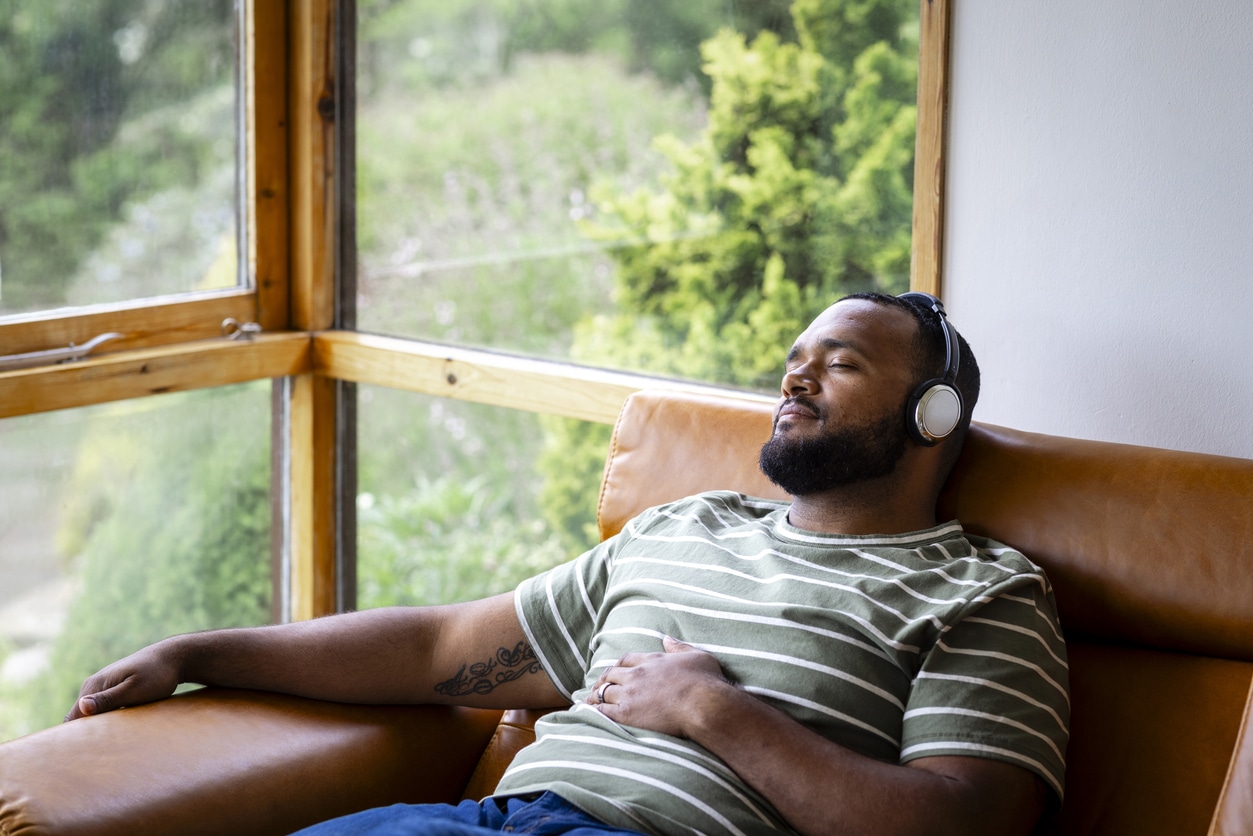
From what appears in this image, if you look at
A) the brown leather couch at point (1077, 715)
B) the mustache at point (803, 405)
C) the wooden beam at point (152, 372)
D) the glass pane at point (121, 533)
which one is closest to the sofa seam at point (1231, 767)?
the brown leather couch at point (1077, 715)

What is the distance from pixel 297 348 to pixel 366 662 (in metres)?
1.18

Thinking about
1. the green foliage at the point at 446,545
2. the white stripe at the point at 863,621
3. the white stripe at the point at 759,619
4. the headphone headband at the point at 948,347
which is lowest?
the green foliage at the point at 446,545

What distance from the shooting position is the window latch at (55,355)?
221 cm

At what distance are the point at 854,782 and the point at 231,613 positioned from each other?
1838mm

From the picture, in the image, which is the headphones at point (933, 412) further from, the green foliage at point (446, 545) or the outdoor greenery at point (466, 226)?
the green foliage at point (446, 545)

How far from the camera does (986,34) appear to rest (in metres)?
1.84

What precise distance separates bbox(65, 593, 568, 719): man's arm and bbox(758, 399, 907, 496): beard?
0.45m

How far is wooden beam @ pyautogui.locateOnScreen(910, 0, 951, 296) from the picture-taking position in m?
1.87

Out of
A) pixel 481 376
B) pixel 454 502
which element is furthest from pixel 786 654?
pixel 454 502

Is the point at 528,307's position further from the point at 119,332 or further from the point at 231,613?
the point at 231,613

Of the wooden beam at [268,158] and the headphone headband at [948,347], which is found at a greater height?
the wooden beam at [268,158]

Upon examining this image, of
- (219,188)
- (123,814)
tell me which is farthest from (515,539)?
(123,814)

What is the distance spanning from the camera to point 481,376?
8.17 feet

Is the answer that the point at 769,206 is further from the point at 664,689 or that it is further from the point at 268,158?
the point at 268,158
